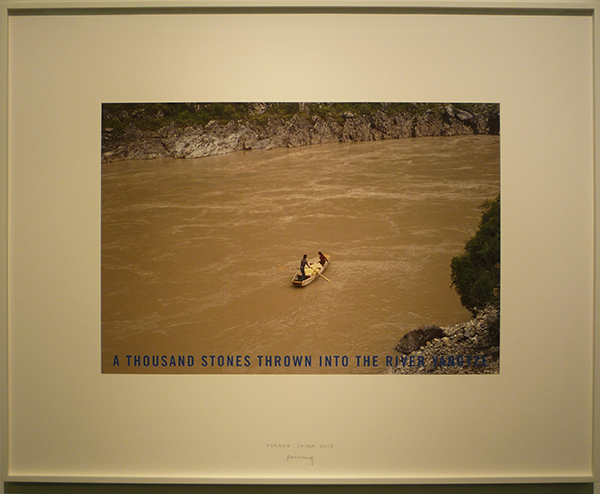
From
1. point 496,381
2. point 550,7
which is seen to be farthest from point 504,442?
point 550,7

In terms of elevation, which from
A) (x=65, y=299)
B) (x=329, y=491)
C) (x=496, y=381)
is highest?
(x=65, y=299)

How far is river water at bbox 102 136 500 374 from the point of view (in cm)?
158

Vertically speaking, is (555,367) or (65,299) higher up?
(65,299)

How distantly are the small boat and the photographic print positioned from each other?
24 millimetres

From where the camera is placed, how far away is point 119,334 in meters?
1.59

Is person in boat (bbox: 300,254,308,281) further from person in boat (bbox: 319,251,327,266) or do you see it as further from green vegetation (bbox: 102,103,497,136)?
green vegetation (bbox: 102,103,497,136)

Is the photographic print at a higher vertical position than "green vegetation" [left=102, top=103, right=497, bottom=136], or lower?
lower

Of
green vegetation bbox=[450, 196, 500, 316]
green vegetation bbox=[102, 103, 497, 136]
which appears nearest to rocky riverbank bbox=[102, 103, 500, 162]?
green vegetation bbox=[102, 103, 497, 136]

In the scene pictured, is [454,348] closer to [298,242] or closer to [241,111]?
[298,242]

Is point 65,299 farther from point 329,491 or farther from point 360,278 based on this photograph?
point 329,491

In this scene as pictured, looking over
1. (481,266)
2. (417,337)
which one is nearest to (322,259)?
(417,337)

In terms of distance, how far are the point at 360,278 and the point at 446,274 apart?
311 mm

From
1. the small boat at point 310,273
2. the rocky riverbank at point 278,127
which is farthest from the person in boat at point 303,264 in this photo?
the rocky riverbank at point 278,127

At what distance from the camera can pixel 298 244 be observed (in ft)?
5.21
